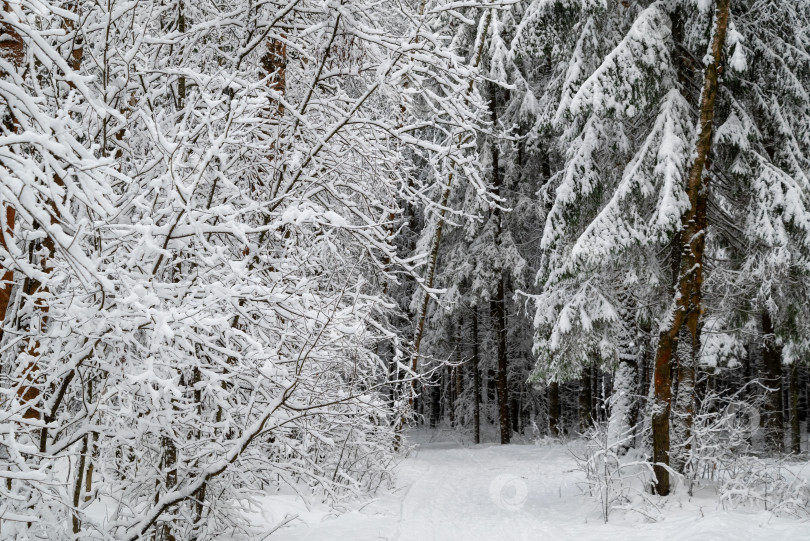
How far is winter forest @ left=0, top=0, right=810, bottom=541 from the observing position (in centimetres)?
283

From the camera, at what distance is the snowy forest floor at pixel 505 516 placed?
18.7 ft

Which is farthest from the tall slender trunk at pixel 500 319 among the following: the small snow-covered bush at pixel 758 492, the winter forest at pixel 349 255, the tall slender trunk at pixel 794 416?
the small snow-covered bush at pixel 758 492

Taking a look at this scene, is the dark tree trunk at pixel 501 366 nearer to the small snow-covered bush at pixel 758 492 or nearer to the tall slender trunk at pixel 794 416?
the tall slender trunk at pixel 794 416

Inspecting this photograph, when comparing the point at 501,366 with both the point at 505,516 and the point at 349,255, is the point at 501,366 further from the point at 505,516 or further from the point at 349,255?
the point at 349,255

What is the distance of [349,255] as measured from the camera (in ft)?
23.9

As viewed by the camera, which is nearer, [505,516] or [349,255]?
[349,255]

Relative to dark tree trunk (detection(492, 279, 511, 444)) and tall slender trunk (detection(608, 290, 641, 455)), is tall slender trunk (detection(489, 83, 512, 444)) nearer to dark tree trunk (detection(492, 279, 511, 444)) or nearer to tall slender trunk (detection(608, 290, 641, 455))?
dark tree trunk (detection(492, 279, 511, 444))

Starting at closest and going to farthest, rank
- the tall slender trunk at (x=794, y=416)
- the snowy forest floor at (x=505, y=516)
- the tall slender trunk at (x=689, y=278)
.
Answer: the snowy forest floor at (x=505, y=516) → the tall slender trunk at (x=689, y=278) → the tall slender trunk at (x=794, y=416)

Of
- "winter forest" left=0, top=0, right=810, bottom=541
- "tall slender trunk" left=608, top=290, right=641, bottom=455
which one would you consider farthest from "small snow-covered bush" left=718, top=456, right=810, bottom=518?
"tall slender trunk" left=608, top=290, right=641, bottom=455

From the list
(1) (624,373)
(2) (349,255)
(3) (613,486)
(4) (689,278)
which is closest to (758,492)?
(3) (613,486)

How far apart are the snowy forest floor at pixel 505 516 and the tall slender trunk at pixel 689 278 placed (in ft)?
2.70

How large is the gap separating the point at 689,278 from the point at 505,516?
14.1 feet

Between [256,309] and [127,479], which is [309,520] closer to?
[127,479]

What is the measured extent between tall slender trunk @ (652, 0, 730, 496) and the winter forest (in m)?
0.04
